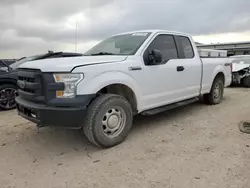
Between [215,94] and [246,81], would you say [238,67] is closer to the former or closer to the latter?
[246,81]

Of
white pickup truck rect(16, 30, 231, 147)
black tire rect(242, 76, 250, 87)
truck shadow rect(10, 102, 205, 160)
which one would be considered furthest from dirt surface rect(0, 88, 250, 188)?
black tire rect(242, 76, 250, 87)

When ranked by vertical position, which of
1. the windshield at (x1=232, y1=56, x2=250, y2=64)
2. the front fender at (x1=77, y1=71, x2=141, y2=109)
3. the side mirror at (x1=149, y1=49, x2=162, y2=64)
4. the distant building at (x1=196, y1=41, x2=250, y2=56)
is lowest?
the front fender at (x1=77, y1=71, x2=141, y2=109)

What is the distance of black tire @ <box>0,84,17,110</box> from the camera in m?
7.20

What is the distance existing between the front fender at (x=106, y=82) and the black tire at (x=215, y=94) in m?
3.16

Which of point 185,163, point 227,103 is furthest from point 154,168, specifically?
point 227,103

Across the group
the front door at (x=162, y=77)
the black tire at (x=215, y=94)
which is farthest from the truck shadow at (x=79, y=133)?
the black tire at (x=215, y=94)

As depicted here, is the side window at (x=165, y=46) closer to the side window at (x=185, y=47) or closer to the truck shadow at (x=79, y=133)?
the side window at (x=185, y=47)

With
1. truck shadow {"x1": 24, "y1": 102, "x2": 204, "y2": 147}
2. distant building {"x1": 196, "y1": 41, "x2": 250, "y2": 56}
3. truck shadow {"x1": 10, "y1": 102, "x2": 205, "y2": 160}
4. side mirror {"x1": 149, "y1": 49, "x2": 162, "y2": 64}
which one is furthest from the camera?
distant building {"x1": 196, "y1": 41, "x2": 250, "y2": 56}

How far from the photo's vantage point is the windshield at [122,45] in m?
4.93

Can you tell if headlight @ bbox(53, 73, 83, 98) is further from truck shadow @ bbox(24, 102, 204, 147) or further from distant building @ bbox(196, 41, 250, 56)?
distant building @ bbox(196, 41, 250, 56)

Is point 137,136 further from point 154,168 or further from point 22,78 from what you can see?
point 22,78

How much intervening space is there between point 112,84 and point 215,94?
13.0 feet

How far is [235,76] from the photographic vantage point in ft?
36.8

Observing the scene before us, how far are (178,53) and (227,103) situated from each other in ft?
8.80
